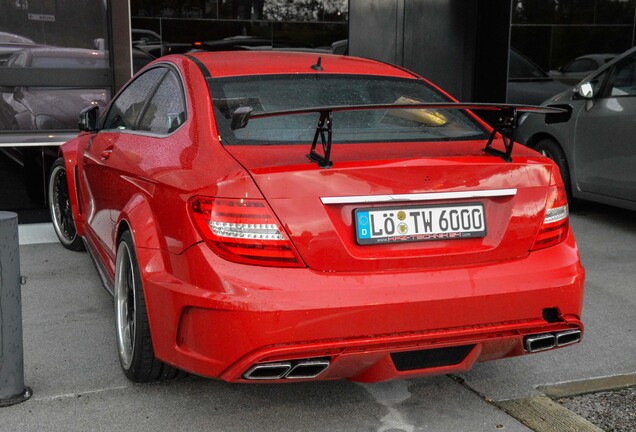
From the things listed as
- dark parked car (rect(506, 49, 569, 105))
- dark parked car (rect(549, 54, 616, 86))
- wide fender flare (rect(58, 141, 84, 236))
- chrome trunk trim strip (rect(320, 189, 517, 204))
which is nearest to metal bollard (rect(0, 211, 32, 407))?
chrome trunk trim strip (rect(320, 189, 517, 204))

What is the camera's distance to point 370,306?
2848 millimetres

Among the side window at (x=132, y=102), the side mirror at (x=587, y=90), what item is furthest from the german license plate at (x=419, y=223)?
the side mirror at (x=587, y=90)

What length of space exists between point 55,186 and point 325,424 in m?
3.97

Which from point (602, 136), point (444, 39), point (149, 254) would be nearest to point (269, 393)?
point (149, 254)

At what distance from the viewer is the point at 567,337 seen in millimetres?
3219

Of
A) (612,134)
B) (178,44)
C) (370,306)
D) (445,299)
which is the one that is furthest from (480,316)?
(178,44)

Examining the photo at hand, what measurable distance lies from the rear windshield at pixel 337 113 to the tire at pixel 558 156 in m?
3.76

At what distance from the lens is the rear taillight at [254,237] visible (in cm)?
286

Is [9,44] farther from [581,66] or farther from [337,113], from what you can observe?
[581,66]

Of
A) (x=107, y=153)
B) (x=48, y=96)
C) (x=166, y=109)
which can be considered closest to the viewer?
(x=166, y=109)

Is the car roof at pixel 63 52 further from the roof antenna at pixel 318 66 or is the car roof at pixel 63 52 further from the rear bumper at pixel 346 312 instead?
the rear bumper at pixel 346 312

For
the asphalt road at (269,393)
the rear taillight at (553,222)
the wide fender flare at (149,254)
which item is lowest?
the asphalt road at (269,393)

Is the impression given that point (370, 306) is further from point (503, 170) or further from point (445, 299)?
point (503, 170)

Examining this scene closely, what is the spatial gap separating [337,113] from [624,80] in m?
4.16
